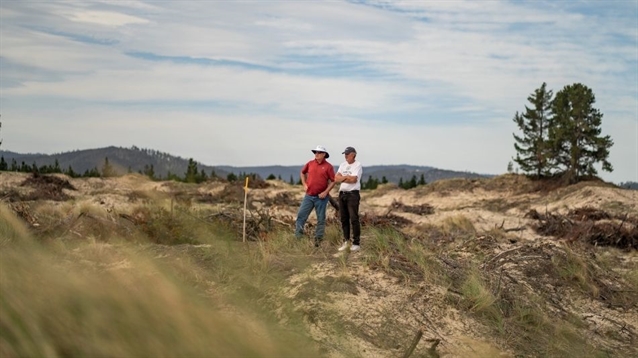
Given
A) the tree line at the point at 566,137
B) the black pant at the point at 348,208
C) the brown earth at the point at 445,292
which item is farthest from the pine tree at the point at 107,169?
the tree line at the point at 566,137

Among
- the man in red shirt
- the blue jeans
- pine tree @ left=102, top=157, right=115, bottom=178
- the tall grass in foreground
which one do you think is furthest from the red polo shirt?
the tall grass in foreground

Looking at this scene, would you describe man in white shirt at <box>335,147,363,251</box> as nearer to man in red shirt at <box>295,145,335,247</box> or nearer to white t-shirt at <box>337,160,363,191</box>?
white t-shirt at <box>337,160,363,191</box>

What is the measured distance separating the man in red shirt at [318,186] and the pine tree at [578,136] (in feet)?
89.9

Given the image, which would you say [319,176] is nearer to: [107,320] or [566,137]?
[107,320]

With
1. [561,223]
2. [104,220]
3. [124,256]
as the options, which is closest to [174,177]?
[561,223]

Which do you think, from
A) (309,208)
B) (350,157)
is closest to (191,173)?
(309,208)

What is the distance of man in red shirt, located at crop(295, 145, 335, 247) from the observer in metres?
11.8

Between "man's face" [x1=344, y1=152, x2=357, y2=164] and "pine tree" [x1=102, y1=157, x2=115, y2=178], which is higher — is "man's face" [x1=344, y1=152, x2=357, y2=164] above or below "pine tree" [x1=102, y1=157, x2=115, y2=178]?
above

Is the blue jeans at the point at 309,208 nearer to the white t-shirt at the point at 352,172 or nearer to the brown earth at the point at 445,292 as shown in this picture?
the brown earth at the point at 445,292

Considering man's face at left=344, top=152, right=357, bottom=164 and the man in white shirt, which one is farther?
man's face at left=344, top=152, right=357, bottom=164

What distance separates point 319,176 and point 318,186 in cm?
17

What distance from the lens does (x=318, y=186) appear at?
11828 millimetres

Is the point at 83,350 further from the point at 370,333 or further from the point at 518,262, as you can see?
the point at 518,262

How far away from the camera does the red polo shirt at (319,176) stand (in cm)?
1179
